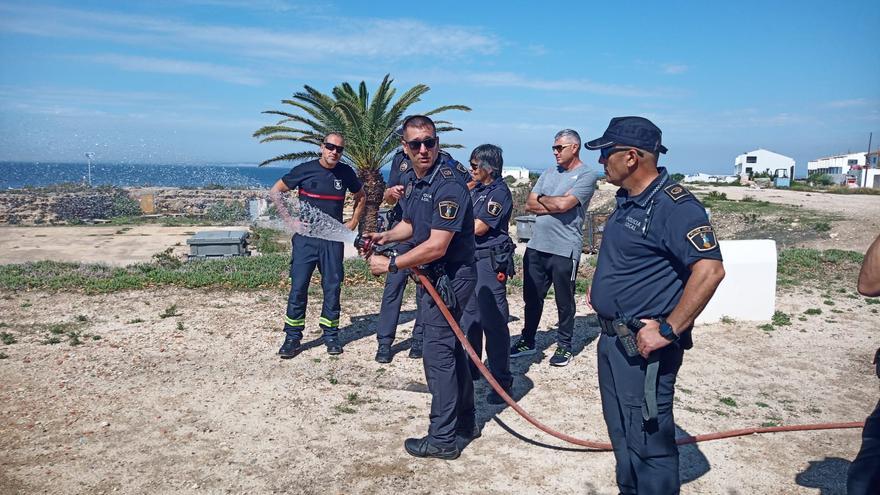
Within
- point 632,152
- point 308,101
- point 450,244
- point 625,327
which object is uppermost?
point 308,101

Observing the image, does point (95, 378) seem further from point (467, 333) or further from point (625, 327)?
point (625, 327)

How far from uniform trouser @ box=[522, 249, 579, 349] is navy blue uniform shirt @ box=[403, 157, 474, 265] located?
5.92 ft

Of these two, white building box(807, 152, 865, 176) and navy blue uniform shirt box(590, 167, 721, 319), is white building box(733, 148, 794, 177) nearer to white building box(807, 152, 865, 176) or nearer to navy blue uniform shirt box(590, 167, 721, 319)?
white building box(807, 152, 865, 176)

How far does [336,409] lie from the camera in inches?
203

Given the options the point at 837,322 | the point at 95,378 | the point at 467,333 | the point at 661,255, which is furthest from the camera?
the point at 837,322

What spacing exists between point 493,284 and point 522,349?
1.43 meters

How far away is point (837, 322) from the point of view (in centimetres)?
784

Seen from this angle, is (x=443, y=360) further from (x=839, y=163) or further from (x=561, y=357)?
(x=839, y=163)

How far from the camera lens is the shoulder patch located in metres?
3.05

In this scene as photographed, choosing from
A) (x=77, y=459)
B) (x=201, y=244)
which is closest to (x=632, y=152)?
(x=77, y=459)

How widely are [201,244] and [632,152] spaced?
38.5 ft

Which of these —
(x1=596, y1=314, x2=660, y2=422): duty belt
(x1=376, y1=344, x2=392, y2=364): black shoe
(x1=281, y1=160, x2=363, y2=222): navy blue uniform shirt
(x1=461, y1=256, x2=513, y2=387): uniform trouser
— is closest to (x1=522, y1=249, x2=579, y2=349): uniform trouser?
(x1=461, y1=256, x2=513, y2=387): uniform trouser

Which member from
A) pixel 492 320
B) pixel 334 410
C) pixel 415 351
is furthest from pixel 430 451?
pixel 415 351

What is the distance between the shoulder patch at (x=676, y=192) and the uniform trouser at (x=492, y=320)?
241 centimetres
